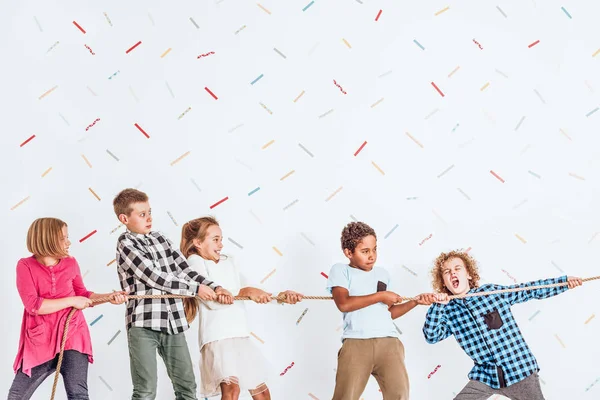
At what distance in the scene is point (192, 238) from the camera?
3102 millimetres

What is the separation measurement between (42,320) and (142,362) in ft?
1.28

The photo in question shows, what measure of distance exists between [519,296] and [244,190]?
4.21 feet

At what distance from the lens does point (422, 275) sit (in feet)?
11.6

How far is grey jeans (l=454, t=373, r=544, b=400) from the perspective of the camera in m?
2.86

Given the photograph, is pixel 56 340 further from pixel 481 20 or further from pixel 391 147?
pixel 481 20

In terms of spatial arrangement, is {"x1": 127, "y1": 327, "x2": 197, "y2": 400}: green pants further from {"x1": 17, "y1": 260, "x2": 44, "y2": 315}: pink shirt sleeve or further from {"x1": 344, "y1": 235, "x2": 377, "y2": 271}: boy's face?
{"x1": 344, "y1": 235, "x2": 377, "y2": 271}: boy's face

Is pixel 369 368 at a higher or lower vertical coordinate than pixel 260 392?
lower

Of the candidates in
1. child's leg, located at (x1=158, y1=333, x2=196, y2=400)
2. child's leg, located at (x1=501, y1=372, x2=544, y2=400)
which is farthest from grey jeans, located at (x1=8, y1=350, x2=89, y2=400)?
child's leg, located at (x1=501, y1=372, x2=544, y2=400)

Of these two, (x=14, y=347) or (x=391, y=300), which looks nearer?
(x=391, y=300)

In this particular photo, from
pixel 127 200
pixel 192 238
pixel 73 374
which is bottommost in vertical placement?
pixel 73 374

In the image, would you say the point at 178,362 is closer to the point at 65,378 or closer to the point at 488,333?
the point at 65,378

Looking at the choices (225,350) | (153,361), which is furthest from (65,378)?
(225,350)

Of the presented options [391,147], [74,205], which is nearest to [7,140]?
[74,205]

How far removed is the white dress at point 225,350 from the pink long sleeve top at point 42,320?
1.41 feet
